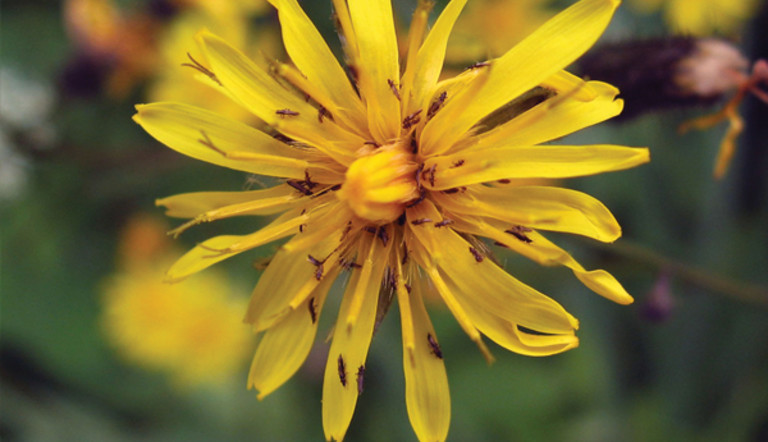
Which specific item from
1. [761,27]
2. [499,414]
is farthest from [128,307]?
[761,27]

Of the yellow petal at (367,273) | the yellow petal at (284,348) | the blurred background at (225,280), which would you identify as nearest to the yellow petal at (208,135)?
the yellow petal at (367,273)

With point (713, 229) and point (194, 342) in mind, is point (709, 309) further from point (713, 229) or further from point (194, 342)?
point (194, 342)

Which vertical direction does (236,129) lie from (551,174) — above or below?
→ above

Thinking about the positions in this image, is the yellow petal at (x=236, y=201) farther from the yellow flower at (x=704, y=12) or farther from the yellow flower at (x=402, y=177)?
the yellow flower at (x=704, y=12)

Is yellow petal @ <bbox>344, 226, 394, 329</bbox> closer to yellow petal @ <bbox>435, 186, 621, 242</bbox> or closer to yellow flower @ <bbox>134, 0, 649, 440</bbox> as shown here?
yellow flower @ <bbox>134, 0, 649, 440</bbox>

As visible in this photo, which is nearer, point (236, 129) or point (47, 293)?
point (236, 129)

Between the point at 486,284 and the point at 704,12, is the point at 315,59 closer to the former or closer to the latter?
the point at 486,284

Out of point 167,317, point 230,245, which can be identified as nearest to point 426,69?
point 230,245
